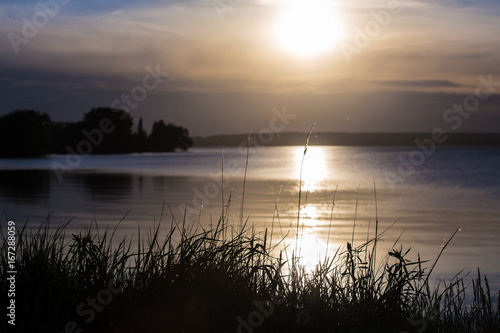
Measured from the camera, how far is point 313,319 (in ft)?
15.8

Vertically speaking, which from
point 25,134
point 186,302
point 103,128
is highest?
point 103,128

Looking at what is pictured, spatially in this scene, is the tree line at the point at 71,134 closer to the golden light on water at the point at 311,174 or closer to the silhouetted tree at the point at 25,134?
the silhouetted tree at the point at 25,134

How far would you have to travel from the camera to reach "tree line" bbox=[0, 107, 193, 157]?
77.9 metres

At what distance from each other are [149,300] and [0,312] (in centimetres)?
109

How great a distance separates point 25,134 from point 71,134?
37.5ft

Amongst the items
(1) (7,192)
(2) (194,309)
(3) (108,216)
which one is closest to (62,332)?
(2) (194,309)

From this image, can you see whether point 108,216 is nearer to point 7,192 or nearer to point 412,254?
point 412,254

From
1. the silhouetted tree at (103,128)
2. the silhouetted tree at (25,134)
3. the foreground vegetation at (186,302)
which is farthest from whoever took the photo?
the silhouetted tree at (103,128)

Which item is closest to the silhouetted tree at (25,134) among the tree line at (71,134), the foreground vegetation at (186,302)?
the tree line at (71,134)

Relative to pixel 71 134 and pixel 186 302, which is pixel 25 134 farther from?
pixel 186 302

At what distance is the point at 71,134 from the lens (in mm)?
90938

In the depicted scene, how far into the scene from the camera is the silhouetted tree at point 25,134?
77.1 m

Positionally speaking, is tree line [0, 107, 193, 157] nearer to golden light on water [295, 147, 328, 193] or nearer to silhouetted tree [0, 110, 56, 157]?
silhouetted tree [0, 110, 56, 157]

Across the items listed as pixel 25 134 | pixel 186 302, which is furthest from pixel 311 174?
pixel 186 302
